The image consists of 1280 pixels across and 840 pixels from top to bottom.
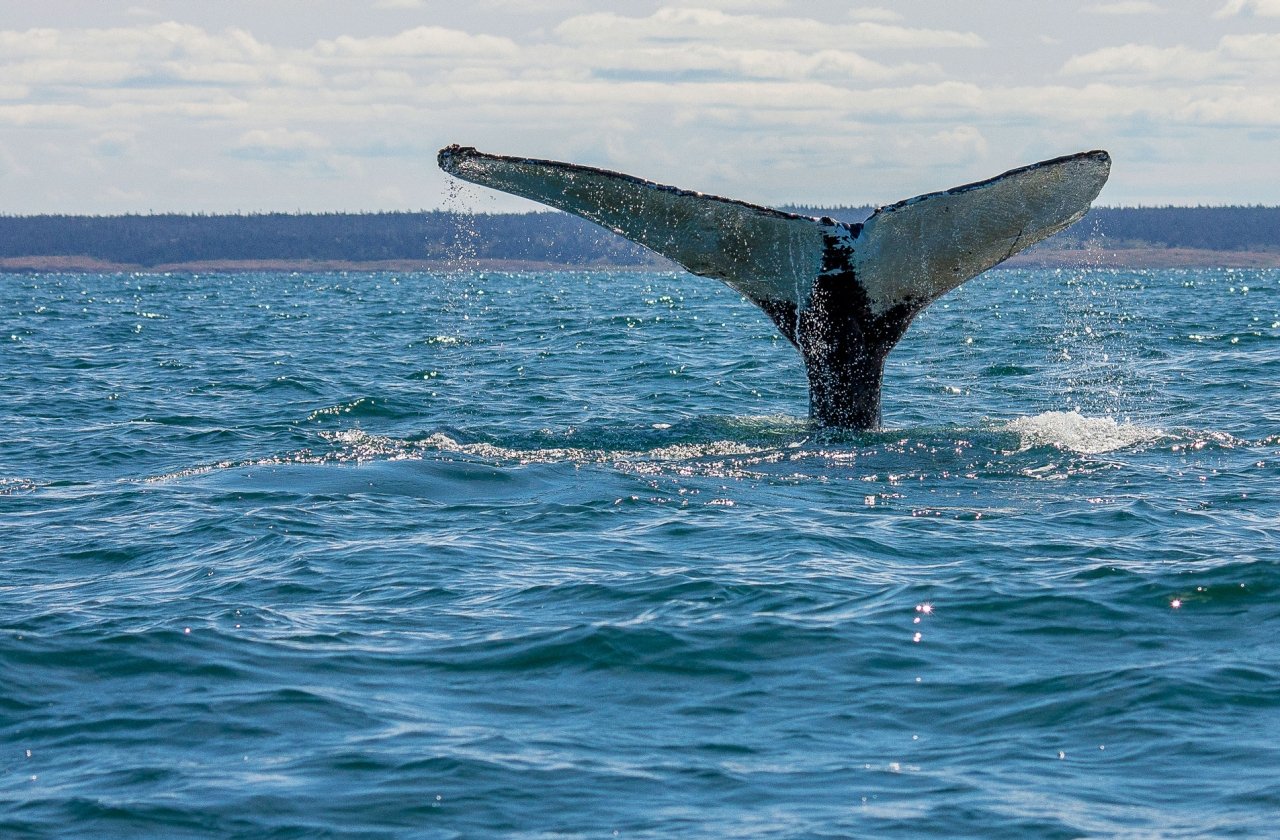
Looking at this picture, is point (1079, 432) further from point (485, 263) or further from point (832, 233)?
point (485, 263)

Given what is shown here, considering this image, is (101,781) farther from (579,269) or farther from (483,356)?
(579,269)

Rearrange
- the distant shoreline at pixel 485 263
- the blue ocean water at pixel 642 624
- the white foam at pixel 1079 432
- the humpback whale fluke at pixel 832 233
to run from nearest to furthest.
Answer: the blue ocean water at pixel 642 624 → the humpback whale fluke at pixel 832 233 → the white foam at pixel 1079 432 → the distant shoreline at pixel 485 263

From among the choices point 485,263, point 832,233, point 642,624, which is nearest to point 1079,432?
point 832,233

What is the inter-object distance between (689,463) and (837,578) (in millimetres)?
3147

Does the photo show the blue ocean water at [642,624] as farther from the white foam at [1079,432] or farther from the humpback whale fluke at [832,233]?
the humpback whale fluke at [832,233]

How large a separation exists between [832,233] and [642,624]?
10.6 ft

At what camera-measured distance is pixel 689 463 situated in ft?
34.9

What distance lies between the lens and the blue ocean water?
484cm

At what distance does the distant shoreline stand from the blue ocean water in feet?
532

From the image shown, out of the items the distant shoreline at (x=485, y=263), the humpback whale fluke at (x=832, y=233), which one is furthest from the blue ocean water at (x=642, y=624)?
the distant shoreline at (x=485, y=263)

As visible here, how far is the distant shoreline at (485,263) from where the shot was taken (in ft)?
565

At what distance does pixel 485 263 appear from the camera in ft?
614

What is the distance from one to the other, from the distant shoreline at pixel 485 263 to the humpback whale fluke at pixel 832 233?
537 feet

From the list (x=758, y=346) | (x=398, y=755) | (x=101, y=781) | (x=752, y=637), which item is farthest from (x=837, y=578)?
(x=758, y=346)
